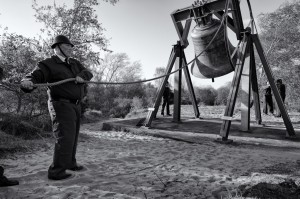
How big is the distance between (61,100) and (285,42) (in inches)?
1034

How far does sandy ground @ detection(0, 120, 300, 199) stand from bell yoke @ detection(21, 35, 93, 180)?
0.85 ft

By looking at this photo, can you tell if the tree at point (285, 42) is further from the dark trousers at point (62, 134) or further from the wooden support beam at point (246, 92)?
the dark trousers at point (62, 134)

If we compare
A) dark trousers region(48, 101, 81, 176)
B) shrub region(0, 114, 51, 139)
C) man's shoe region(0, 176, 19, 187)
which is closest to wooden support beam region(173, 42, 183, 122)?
shrub region(0, 114, 51, 139)

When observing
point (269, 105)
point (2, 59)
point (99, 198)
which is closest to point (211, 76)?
point (99, 198)

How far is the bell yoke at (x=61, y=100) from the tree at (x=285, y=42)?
79.6 feet

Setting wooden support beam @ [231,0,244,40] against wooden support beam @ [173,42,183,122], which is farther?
wooden support beam @ [173,42,183,122]

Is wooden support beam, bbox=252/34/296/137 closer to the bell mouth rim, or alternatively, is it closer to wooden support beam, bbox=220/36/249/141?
wooden support beam, bbox=220/36/249/141

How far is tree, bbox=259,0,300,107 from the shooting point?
2395cm

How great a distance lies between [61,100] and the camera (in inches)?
133

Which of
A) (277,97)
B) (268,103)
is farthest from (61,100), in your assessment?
(268,103)

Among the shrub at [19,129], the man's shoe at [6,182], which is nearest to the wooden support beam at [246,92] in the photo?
the shrub at [19,129]

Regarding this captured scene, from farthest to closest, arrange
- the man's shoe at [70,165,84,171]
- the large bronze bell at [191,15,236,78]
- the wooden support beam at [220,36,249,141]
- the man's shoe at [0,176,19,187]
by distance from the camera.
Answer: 1. the large bronze bell at [191,15,236,78]
2. the wooden support beam at [220,36,249,141]
3. the man's shoe at [70,165,84,171]
4. the man's shoe at [0,176,19,187]

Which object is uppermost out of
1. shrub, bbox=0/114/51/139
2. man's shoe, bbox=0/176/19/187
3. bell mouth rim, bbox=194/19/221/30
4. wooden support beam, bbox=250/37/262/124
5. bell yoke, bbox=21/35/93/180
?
bell mouth rim, bbox=194/19/221/30

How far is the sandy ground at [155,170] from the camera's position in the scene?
110 inches
